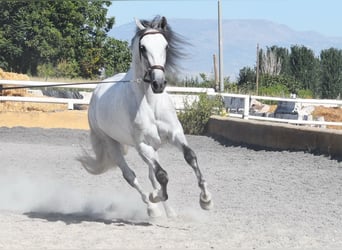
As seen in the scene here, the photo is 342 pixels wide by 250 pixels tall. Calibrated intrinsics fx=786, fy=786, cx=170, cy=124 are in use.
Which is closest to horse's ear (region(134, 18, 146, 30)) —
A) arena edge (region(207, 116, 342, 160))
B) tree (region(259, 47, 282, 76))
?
arena edge (region(207, 116, 342, 160))

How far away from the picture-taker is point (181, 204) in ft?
30.2

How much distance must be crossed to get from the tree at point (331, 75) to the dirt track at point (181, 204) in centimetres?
4174

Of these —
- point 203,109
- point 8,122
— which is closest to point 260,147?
point 203,109

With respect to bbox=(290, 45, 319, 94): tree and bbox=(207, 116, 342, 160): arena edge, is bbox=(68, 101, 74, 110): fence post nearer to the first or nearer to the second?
bbox=(207, 116, 342, 160): arena edge

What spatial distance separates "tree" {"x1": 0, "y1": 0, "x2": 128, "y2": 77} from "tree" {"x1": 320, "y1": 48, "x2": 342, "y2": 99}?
16.5 meters

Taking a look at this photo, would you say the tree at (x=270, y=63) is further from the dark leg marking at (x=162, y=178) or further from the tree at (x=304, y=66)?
the dark leg marking at (x=162, y=178)

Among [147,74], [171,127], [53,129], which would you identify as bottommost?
[53,129]

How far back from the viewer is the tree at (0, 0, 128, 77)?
4669cm

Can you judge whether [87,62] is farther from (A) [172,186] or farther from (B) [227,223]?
(B) [227,223]

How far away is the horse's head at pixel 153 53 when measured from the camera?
7.41 meters

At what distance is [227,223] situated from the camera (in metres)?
7.74

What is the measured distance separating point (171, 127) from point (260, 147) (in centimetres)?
789

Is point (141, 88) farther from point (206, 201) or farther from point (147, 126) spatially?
point (206, 201)

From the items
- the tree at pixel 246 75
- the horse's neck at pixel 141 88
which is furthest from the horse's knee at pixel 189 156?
the tree at pixel 246 75
